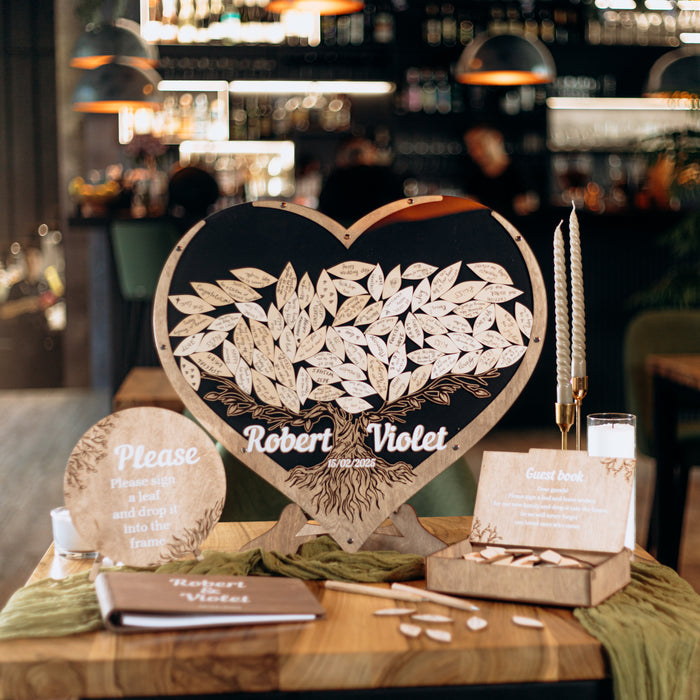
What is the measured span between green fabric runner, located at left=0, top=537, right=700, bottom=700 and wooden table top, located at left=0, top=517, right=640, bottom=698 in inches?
0.8

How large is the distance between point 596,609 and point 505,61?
4.62m

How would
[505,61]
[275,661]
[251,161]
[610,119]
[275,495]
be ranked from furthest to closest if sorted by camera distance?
1. [610,119]
2. [251,161]
3. [505,61]
4. [275,495]
5. [275,661]

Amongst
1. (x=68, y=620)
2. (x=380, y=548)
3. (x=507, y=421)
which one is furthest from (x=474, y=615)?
(x=507, y=421)

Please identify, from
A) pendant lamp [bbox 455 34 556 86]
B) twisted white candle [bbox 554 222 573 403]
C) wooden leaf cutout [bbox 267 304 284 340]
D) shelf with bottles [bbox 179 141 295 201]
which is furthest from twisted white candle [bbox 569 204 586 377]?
shelf with bottles [bbox 179 141 295 201]

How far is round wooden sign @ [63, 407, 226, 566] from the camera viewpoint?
97 cm

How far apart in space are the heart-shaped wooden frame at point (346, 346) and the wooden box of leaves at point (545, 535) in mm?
83

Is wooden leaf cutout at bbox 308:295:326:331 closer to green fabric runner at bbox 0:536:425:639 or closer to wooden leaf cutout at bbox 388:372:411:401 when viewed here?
wooden leaf cutout at bbox 388:372:411:401

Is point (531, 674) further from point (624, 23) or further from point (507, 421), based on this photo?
point (624, 23)

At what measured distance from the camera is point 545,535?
0.96 m

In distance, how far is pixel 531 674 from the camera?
0.80 metres

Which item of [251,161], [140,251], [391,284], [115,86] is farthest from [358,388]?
[251,161]

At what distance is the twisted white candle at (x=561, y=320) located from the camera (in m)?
1.03

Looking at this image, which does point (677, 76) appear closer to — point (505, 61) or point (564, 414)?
point (505, 61)

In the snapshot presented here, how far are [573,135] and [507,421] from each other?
106 inches
